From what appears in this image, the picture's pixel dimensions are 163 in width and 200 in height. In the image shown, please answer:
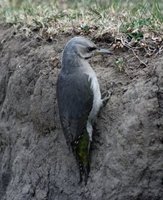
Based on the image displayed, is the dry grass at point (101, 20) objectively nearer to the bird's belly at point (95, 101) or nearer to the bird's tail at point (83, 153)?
the bird's belly at point (95, 101)

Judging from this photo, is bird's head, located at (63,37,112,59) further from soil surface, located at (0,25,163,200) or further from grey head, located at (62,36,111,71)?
soil surface, located at (0,25,163,200)

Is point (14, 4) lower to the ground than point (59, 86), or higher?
lower

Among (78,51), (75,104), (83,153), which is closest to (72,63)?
(78,51)

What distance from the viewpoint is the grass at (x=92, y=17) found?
6570 mm

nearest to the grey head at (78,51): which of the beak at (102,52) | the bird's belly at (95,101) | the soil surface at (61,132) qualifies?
the beak at (102,52)

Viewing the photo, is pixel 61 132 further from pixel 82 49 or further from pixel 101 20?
pixel 101 20

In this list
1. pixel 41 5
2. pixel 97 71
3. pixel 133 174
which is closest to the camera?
pixel 133 174

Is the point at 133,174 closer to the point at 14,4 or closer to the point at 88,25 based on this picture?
the point at 88,25

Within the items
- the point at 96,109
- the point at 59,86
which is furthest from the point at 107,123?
the point at 59,86

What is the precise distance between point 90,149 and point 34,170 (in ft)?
3.23

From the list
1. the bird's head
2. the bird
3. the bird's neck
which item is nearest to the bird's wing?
the bird

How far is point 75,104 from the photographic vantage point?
583 centimetres

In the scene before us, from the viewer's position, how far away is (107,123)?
587 centimetres

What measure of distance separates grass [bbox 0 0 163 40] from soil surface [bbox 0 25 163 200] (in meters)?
0.15
